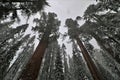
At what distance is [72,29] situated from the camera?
26.1 meters

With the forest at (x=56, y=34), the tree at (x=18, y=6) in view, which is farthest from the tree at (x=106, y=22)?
the tree at (x=18, y=6)

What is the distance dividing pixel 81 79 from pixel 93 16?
13037 millimetres

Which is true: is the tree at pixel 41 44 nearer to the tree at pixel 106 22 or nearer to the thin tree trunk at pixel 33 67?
the thin tree trunk at pixel 33 67

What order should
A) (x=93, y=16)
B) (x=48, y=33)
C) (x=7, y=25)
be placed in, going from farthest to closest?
(x=7, y=25), (x=93, y=16), (x=48, y=33)

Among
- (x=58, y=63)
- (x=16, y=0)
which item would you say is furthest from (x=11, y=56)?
(x=16, y=0)

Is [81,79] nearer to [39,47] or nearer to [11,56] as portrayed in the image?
[11,56]

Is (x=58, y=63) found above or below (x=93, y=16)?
below

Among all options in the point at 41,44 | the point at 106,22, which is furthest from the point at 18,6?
the point at 106,22

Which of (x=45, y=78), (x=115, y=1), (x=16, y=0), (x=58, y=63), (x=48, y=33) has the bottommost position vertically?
(x=45, y=78)

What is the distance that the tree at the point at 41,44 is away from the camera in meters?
10.8

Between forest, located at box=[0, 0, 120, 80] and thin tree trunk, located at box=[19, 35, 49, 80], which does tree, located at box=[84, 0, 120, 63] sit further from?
thin tree trunk, located at box=[19, 35, 49, 80]

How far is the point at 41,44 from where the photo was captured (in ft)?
49.1

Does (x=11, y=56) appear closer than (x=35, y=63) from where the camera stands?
No

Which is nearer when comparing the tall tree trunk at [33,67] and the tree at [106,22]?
the tall tree trunk at [33,67]
